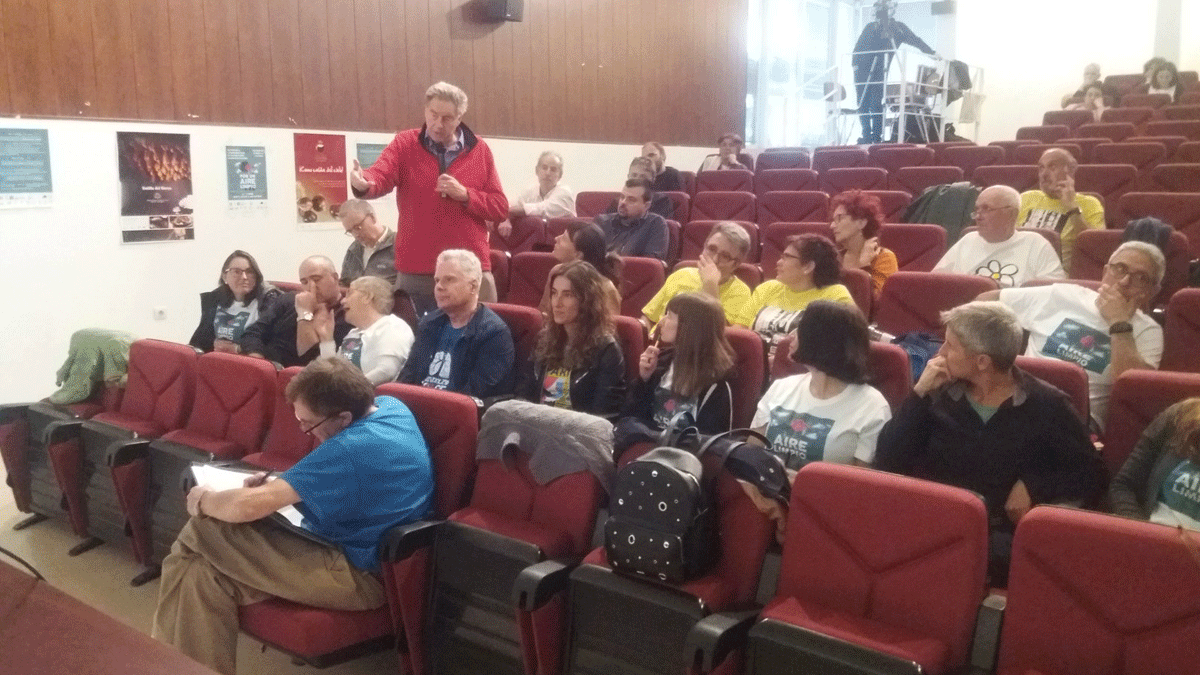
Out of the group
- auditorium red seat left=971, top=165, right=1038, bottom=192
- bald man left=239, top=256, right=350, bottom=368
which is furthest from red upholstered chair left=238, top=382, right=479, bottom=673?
auditorium red seat left=971, top=165, right=1038, bottom=192

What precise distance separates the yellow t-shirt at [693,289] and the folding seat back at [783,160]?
3986 mm

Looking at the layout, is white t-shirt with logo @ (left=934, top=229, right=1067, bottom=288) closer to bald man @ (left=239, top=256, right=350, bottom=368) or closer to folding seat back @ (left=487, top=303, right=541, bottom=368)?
folding seat back @ (left=487, top=303, right=541, bottom=368)

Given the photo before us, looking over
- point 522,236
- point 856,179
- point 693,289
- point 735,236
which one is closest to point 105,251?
point 522,236

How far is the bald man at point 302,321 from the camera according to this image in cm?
356

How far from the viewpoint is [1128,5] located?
9555 millimetres

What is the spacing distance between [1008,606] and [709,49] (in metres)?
7.62

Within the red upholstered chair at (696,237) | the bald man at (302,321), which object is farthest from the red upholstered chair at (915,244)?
the bald man at (302,321)

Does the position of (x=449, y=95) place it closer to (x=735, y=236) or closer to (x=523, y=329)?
(x=523, y=329)

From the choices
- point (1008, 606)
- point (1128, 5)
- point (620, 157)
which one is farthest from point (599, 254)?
point (1128, 5)

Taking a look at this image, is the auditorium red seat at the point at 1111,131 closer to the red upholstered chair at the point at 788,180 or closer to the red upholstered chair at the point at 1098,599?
the red upholstered chair at the point at 788,180

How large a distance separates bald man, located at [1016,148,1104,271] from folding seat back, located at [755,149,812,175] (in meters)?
3.09

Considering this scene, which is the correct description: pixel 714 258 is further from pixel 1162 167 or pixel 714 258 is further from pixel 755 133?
pixel 755 133

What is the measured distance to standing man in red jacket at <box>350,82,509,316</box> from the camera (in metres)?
3.45

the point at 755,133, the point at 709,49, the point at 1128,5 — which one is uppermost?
the point at 1128,5
